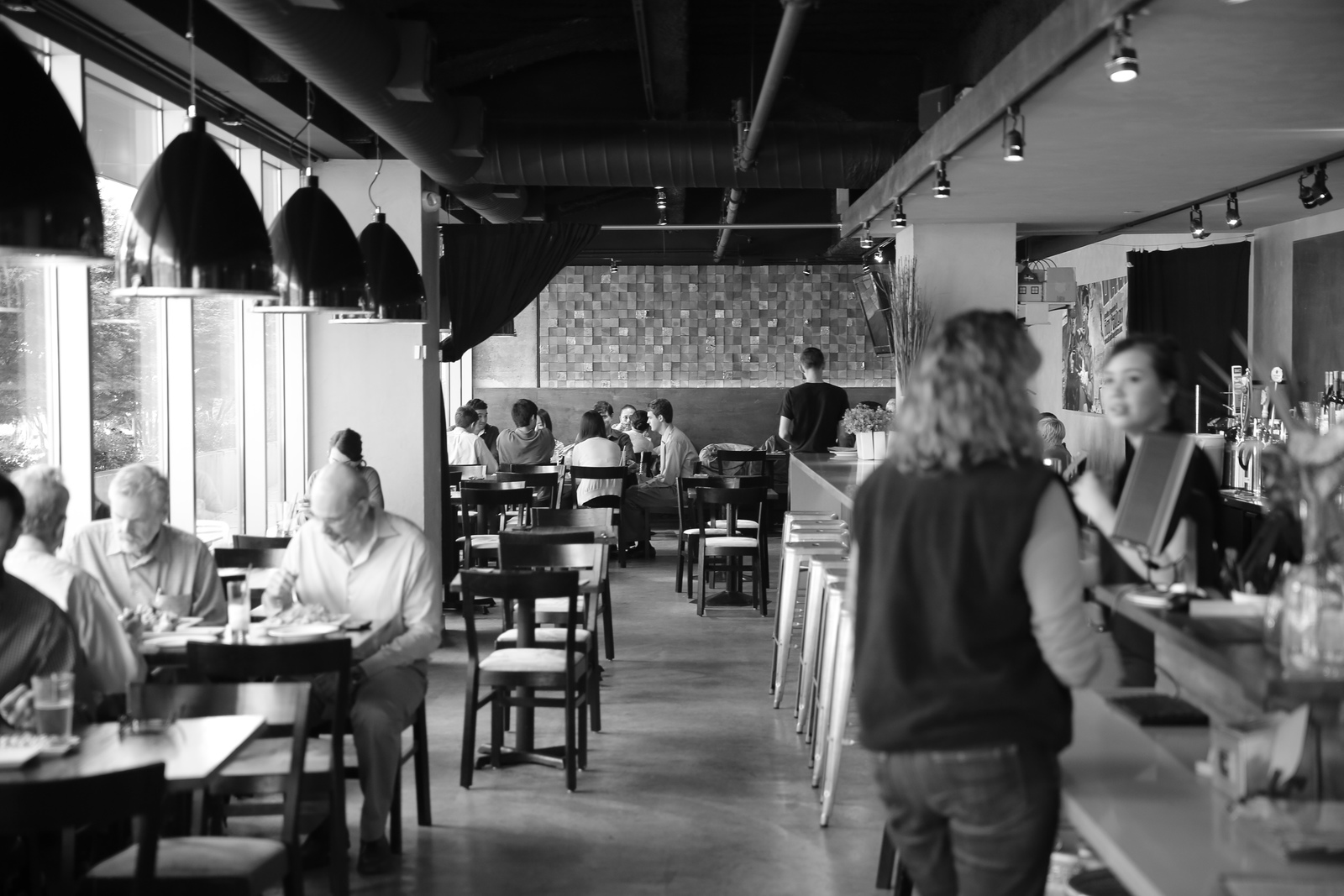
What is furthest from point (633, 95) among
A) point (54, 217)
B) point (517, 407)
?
point (54, 217)

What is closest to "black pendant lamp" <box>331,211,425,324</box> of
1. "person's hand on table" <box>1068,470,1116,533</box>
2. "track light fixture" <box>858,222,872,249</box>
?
"person's hand on table" <box>1068,470,1116,533</box>

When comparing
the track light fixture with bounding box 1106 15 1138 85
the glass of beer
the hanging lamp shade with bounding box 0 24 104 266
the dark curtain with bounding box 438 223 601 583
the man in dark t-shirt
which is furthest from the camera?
the man in dark t-shirt

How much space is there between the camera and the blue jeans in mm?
2191

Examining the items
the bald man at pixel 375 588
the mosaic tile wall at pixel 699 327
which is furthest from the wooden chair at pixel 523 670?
the mosaic tile wall at pixel 699 327

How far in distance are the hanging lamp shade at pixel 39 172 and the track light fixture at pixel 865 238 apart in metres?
6.96

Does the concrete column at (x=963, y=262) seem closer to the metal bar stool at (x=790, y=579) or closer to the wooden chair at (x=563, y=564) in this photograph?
the metal bar stool at (x=790, y=579)

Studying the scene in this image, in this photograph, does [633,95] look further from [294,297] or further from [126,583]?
[126,583]

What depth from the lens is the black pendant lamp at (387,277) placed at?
17.7 ft

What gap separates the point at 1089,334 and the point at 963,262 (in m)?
3.68

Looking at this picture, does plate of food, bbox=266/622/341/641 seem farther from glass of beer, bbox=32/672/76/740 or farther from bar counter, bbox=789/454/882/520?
bar counter, bbox=789/454/882/520

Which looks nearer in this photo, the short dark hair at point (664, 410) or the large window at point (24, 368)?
the large window at point (24, 368)

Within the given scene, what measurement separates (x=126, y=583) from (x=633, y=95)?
214 inches

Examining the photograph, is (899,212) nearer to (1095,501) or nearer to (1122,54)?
(1122,54)

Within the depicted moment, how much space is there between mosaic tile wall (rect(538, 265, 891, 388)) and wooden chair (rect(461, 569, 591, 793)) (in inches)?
433
